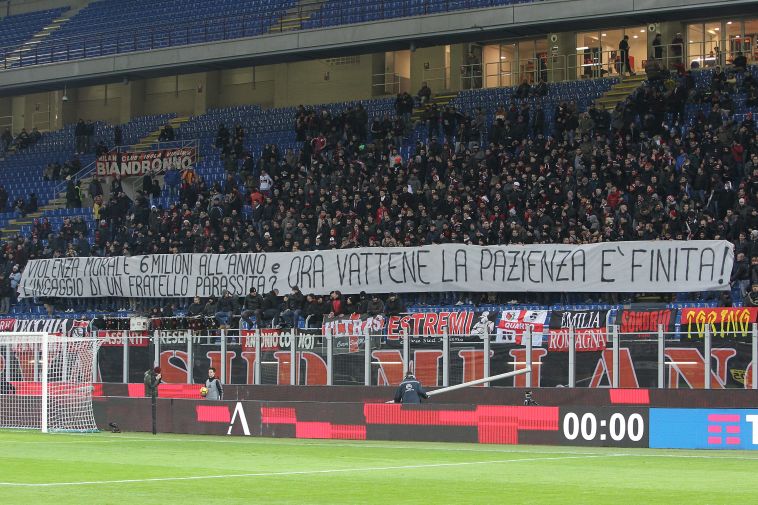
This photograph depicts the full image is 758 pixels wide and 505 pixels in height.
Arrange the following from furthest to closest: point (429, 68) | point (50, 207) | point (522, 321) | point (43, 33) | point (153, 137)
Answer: point (43, 33)
point (153, 137)
point (429, 68)
point (50, 207)
point (522, 321)

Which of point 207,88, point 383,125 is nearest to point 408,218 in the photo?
point 383,125

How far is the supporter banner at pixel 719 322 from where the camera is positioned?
26.3 m

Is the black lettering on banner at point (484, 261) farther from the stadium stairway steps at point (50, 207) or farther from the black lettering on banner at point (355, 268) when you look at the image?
the stadium stairway steps at point (50, 207)

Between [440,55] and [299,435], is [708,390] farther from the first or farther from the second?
[440,55]

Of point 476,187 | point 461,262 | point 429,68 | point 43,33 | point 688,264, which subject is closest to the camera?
point 688,264

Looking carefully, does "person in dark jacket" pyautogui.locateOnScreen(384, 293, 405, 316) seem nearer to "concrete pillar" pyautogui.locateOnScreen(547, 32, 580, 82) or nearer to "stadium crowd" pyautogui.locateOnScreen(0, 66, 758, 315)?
"stadium crowd" pyautogui.locateOnScreen(0, 66, 758, 315)

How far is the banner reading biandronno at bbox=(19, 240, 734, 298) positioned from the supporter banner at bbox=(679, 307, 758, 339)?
1.89 m

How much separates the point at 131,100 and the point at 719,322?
38.2 meters

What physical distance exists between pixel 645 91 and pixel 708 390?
47.9 feet

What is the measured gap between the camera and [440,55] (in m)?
52.8

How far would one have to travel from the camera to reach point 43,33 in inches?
2365

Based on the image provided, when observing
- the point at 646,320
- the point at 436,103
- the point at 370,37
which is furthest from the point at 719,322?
the point at 436,103

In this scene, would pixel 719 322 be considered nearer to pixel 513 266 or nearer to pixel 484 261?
pixel 513 266

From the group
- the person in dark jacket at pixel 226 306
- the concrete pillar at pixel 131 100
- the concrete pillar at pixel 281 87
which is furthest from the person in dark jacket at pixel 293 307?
the concrete pillar at pixel 131 100
